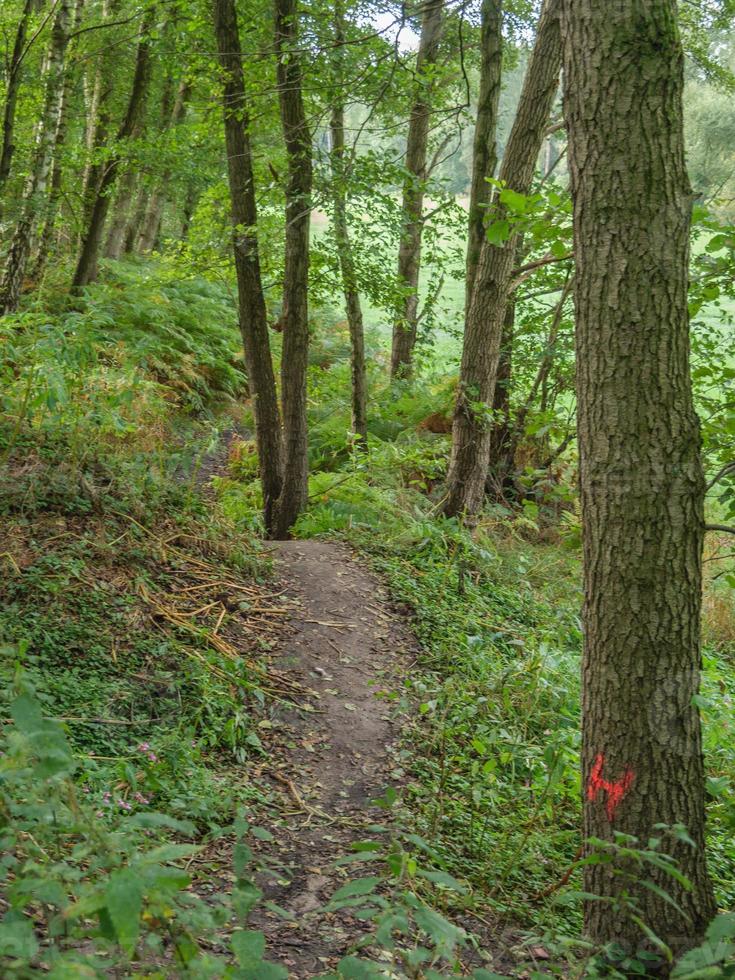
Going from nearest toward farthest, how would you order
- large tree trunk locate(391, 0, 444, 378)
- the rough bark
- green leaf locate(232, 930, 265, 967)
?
green leaf locate(232, 930, 265, 967)
large tree trunk locate(391, 0, 444, 378)
the rough bark

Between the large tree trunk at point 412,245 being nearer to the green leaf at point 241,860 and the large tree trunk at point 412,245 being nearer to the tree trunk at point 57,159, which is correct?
the tree trunk at point 57,159

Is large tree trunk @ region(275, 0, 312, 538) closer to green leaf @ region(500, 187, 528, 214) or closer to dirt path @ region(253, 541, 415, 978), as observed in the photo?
dirt path @ region(253, 541, 415, 978)

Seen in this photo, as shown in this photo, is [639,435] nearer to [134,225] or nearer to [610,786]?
[610,786]

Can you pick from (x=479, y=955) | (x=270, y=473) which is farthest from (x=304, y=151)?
(x=479, y=955)

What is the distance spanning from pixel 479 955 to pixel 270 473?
7.00 meters

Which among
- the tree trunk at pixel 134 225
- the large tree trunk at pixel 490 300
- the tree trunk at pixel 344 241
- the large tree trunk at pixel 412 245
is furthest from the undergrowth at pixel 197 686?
the tree trunk at pixel 134 225

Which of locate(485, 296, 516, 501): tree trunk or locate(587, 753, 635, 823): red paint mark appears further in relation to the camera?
locate(485, 296, 516, 501): tree trunk

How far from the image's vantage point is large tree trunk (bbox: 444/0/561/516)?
8.11 m

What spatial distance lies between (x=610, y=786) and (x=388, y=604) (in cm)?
411

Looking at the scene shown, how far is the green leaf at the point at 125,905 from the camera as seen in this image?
1633 mm

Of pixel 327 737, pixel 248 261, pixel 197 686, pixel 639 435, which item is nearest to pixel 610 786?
pixel 639 435

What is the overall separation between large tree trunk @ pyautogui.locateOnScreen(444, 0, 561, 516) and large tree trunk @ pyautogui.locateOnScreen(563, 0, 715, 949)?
5.06 metres

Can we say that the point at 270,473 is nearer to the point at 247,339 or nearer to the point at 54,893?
the point at 247,339

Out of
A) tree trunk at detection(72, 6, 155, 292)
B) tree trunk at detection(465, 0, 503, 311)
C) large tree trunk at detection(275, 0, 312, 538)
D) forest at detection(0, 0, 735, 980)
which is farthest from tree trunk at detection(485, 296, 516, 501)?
tree trunk at detection(72, 6, 155, 292)
